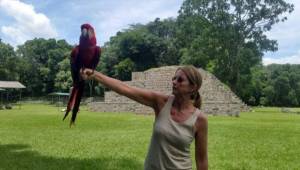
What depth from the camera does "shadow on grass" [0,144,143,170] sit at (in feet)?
20.2

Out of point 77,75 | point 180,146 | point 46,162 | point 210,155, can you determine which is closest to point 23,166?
point 46,162

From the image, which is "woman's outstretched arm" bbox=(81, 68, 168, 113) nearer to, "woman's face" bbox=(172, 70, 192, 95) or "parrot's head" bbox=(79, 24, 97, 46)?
"woman's face" bbox=(172, 70, 192, 95)

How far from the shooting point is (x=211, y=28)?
29.3 meters

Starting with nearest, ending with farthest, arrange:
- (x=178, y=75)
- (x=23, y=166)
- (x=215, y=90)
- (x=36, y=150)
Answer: (x=178, y=75) < (x=23, y=166) < (x=36, y=150) < (x=215, y=90)

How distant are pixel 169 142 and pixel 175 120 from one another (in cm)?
13

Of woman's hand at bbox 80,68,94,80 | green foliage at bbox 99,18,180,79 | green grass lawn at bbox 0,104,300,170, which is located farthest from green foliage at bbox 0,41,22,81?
woman's hand at bbox 80,68,94,80

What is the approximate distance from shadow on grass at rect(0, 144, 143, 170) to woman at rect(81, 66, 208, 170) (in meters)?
3.88

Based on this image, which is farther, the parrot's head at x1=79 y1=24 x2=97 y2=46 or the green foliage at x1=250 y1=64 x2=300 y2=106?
the green foliage at x1=250 y1=64 x2=300 y2=106

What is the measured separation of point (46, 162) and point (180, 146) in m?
4.77

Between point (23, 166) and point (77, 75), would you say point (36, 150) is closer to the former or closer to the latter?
point (23, 166)

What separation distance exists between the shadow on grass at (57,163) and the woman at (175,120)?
3.88 metres

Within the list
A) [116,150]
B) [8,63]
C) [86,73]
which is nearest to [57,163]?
[116,150]

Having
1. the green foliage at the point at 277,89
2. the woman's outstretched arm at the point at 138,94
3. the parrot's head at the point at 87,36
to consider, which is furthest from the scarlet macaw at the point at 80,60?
the green foliage at the point at 277,89

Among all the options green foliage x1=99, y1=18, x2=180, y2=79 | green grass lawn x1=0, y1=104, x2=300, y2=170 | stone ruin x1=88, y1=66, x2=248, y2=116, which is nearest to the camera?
green grass lawn x1=0, y1=104, x2=300, y2=170
